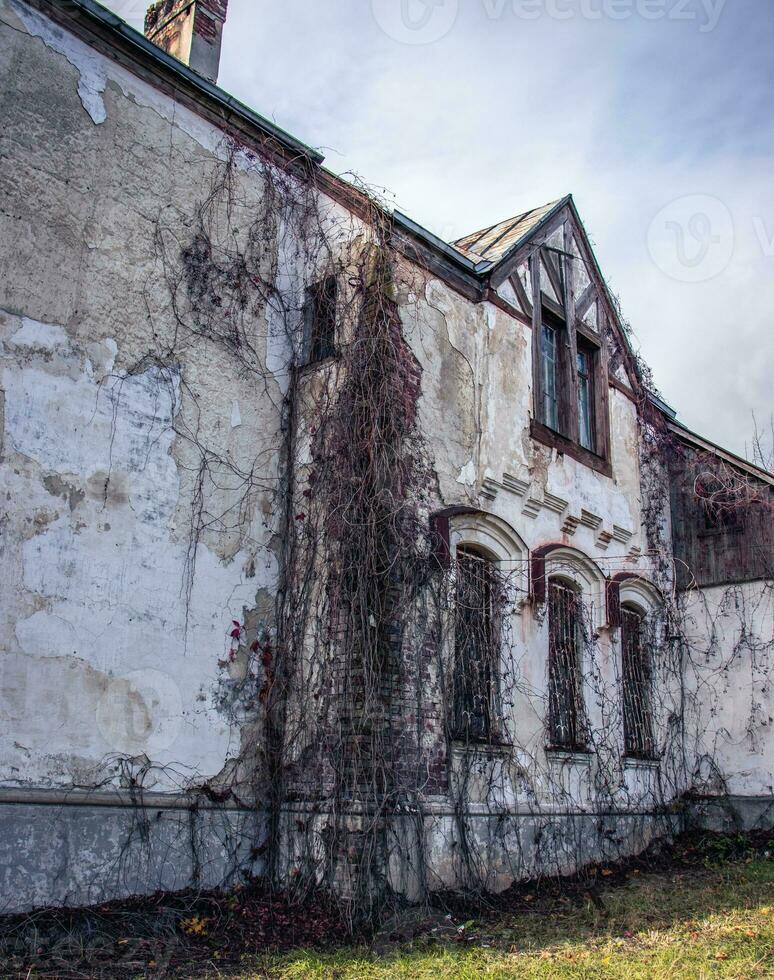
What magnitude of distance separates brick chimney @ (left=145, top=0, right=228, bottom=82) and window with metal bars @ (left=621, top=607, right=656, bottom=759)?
8273 millimetres

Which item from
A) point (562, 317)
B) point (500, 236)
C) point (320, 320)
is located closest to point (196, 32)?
point (320, 320)

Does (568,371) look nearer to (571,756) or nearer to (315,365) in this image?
(315,365)

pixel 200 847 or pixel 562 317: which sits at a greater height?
pixel 562 317

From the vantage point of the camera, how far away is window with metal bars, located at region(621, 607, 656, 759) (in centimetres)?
1179

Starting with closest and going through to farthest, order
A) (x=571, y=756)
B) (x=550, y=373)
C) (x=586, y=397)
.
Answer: (x=571, y=756), (x=550, y=373), (x=586, y=397)

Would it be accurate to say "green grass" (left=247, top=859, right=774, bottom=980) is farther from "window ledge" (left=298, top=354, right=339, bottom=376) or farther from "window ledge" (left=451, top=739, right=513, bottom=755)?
"window ledge" (left=298, top=354, right=339, bottom=376)

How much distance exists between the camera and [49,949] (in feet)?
21.0

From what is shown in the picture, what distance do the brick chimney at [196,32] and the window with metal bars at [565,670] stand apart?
713cm

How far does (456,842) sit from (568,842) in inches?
75.0

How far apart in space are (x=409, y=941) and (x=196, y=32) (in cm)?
961

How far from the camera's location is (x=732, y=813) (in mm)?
11906

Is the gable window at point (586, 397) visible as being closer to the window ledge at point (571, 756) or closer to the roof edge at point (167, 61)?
the window ledge at point (571, 756)

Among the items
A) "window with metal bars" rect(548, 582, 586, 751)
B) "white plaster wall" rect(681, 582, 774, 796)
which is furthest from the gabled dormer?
"white plaster wall" rect(681, 582, 774, 796)

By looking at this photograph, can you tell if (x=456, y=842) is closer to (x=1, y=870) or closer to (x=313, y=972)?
(x=313, y=972)
